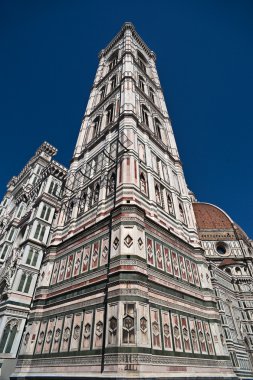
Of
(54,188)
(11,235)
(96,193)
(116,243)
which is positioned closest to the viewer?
(116,243)

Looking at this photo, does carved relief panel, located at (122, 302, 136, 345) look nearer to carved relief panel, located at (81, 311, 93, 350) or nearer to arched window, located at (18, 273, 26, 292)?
carved relief panel, located at (81, 311, 93, 350)

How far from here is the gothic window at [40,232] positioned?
18.0m

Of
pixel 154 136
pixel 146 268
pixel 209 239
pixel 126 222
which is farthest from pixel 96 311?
pixel 209 239

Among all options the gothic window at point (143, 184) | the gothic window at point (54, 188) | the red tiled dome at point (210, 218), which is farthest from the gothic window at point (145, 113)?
the red tiled dome at point (210, 218)

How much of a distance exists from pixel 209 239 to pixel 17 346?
36342 millimetres

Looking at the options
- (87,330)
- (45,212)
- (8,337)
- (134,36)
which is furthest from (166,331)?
(134,36)

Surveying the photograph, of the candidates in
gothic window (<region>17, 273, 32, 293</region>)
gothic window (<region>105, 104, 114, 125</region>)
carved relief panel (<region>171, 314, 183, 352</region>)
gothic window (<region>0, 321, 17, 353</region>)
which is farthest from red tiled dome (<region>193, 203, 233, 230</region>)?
gothic window (<region>0, 321, 17, 353</region>)

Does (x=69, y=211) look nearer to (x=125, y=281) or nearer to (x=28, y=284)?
(x=28, y=284)

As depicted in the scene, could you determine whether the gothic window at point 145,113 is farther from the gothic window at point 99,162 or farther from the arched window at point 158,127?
the gothic window at point 99,162

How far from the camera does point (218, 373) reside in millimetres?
10336

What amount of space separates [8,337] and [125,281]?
988 centimetres

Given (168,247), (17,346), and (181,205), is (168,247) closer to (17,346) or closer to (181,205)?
(181,205)

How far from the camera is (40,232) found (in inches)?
725

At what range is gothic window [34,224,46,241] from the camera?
59.0 ft
